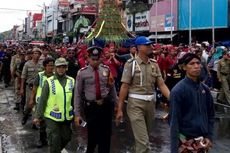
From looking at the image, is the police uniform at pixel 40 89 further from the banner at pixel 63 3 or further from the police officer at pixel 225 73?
the banner at pixel 63 3

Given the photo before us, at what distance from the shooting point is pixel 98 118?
654 centimetres

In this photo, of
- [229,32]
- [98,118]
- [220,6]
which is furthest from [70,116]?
[229,32]

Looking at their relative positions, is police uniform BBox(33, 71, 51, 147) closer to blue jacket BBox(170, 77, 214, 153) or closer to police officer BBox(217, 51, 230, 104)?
blue jacket BBox(170, 77, 214, 153)

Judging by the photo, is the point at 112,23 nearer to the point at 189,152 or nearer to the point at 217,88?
the point at 217,88

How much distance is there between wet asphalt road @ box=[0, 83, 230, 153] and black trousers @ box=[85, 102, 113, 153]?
1437 mm

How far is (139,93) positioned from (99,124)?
75 cm

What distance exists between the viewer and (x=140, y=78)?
6328 millimetres

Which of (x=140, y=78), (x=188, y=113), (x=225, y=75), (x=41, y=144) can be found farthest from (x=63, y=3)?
(x=188, y=113)

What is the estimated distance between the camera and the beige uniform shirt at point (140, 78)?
20.7 ft

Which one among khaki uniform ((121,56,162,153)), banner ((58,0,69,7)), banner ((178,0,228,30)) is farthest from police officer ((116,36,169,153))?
banner ((58,0,69,7))

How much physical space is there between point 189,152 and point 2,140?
18.5ft

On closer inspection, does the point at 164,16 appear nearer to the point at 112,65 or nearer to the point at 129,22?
the point at 129,22

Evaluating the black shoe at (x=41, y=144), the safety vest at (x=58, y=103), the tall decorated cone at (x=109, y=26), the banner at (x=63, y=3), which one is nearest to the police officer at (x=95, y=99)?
the safety vest at (x=58, y=103)

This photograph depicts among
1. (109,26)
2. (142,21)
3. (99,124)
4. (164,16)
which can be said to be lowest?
(99,124)
